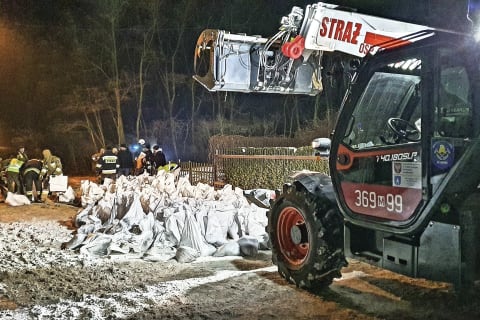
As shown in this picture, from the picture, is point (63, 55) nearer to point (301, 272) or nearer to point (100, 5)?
Result: point (100, 5)

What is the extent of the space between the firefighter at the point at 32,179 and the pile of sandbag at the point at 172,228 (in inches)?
224

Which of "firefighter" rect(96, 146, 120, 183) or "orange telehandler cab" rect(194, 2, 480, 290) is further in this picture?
"firefighter" rect(96, 146, 120, 183)

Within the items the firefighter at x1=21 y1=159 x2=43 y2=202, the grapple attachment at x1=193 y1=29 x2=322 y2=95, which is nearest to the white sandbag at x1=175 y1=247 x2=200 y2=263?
the grapple attachment at x1=193 y1=29 x2=322 y2=95

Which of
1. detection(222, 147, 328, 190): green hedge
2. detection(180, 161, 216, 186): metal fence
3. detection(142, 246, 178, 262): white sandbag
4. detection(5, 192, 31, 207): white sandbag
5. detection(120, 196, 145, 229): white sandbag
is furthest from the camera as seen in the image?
detection(180, 161, 216, 186): metal fence

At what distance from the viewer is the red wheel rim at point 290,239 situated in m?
5.62

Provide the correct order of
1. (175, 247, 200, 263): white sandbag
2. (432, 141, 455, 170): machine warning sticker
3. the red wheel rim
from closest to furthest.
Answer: (432, 141, 455, 170): machine warning sticker → the red wheel rim → (175, 247, 200, 263): white sandbag

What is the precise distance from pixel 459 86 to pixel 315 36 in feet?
6.79

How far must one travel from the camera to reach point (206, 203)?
8.03 m

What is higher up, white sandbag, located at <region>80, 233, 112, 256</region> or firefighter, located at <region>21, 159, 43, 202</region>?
firefighter, located at <region>21, 159, 43, 202</region>

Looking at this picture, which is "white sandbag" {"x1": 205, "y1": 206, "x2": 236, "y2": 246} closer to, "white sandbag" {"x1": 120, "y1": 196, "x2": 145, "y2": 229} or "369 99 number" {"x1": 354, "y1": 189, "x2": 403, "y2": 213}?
"white sandbag" {"x1": 120, "y1": 196, "x2": 145, "y2": 229}

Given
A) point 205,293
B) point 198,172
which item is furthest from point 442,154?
point 198,172

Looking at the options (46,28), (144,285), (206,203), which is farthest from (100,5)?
(144,285)

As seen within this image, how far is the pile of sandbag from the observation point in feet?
23.6

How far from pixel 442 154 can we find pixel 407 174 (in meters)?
0.40
